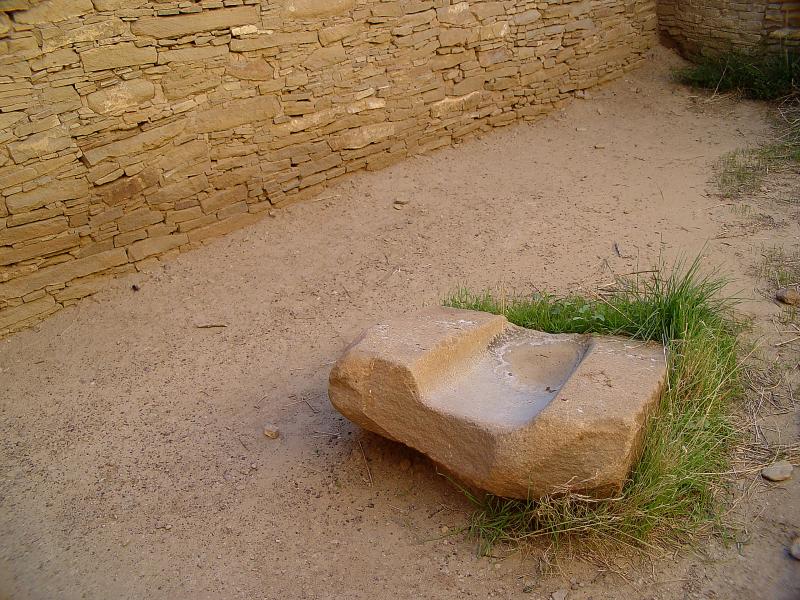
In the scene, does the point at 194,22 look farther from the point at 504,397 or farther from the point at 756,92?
the point at 756,92

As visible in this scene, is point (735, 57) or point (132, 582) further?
point (735, 57)

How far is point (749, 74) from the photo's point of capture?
693 centimetres

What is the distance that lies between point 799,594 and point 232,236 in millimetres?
3827

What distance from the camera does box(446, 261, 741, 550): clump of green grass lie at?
9.48 feet

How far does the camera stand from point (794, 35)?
22.3ft

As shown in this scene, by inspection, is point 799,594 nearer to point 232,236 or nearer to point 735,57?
point 232,236

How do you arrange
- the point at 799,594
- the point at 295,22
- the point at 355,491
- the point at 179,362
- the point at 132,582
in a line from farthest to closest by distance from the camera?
the point at 295,22 → the point at 179,362 → the point at 355,491 → the point at 132,582 → the point at 799,594

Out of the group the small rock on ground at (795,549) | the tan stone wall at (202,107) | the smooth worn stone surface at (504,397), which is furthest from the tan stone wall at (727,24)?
the small rock on ground at (795,549)

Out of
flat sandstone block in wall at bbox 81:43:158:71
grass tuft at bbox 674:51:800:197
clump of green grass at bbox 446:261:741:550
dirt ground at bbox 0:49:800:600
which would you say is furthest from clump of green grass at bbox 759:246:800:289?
flat sandstone block in wall at bbox 81:43:158:71

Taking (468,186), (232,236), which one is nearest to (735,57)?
(468,186)

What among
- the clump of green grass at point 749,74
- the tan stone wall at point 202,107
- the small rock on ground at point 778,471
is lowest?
the small rock on ground at point 778,471

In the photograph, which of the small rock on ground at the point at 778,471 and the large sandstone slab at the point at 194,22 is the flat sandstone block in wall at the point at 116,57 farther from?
the small rock on ground at the point at 778,471

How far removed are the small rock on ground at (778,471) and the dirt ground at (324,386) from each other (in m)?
0.05

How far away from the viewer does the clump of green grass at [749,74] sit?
22.2 ft
